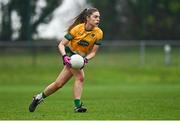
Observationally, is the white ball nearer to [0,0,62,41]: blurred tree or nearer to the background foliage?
[0,0,62,41]: blurred tree

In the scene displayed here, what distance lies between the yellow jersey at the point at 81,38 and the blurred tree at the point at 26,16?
3217cm

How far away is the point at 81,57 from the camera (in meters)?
13.4

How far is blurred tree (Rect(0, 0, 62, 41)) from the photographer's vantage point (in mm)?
46375

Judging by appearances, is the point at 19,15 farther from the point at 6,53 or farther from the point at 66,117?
the point at 66,117

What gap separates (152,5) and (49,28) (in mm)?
7437

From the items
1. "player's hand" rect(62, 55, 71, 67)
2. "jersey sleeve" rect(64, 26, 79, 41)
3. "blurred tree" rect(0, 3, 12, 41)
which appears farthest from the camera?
"blurred tree" rect(0, 3, 12, 41)

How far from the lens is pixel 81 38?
45.0 feet

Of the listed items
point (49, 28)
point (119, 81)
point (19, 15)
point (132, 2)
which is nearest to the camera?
point (119, 81)

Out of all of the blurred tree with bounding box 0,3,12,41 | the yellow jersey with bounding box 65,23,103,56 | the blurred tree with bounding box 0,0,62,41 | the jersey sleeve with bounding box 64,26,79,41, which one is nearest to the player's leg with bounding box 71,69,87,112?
the yellow jersey with bounding box 65,23,103,56

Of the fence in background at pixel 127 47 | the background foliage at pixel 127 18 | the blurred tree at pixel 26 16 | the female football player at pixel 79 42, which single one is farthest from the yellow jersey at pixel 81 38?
the background foliage at pixel 127 18

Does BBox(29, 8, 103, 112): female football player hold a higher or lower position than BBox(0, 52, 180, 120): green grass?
lower

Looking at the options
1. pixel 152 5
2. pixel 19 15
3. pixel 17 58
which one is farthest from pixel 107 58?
pixel 152 5

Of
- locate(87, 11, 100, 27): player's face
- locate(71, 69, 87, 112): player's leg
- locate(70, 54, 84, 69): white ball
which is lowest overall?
locate(71, 69, 87, 112): player's leg

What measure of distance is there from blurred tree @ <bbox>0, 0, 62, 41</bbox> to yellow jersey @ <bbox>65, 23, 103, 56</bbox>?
106ft
